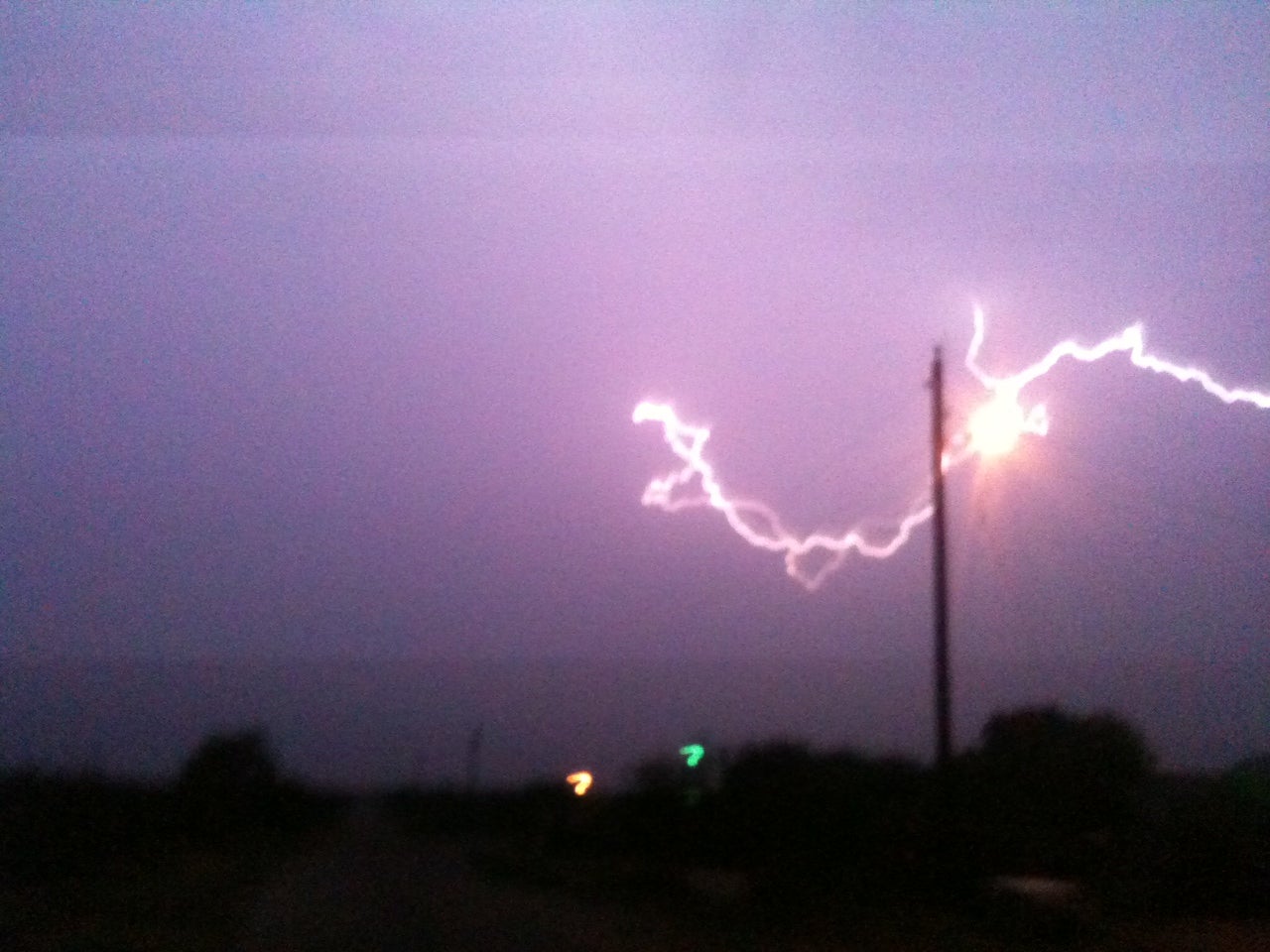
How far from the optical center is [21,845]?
25.3 m

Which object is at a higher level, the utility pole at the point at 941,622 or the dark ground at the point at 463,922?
the utility pole at the point at 941,622

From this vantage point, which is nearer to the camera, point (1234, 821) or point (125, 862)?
point (1234, 821)

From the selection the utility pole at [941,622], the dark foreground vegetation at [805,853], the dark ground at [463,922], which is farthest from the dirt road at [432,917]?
the utility pole at [941,622]

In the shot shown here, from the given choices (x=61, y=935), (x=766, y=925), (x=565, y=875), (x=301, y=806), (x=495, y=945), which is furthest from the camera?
(x=301, y=806)

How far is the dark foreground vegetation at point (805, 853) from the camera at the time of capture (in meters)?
19.8

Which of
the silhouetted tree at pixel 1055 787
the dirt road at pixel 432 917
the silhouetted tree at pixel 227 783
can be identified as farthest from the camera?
the silhouetted tree at pixel 227 783

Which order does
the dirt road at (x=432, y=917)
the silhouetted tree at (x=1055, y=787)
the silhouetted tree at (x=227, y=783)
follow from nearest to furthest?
1. the dirt road at (x=432, y=917)
2. the silhouetted tree at (x=1055, y=787)
3. the silhouetted tree at (x=227, y=783)

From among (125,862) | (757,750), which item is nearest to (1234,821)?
(757,750)

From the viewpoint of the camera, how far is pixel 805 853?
3000 cm

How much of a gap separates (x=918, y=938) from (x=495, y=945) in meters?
4.75

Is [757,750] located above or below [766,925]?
above

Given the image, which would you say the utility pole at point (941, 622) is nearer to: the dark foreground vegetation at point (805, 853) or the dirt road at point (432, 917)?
the dark foreground vegetation at point (805, 853)

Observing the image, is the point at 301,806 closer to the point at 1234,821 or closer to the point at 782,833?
the point at 782,833

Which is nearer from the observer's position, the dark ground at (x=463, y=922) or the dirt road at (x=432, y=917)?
the dark ground at (x=463, y=922)
